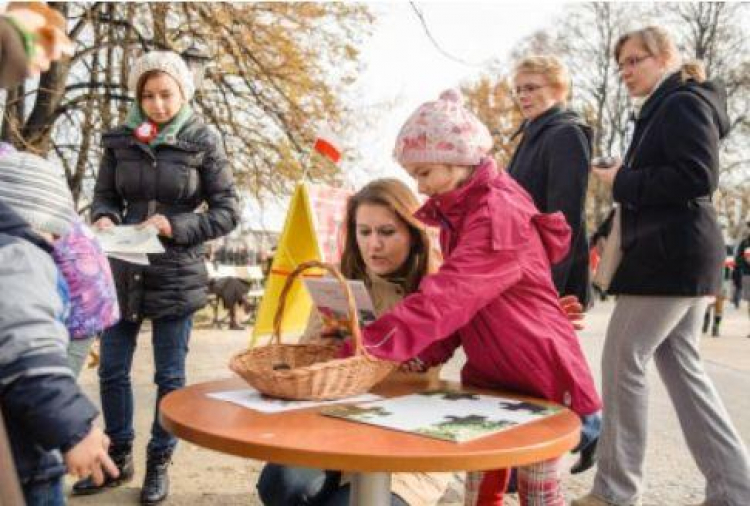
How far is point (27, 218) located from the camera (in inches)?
69.3

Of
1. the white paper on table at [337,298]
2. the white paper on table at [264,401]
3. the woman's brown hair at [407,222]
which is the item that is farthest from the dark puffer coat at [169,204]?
the white paper on table at [264,401]

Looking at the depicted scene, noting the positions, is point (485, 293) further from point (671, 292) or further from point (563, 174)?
point (563, 174)

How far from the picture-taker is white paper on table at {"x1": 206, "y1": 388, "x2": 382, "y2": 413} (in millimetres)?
1719

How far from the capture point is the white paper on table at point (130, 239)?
9.49 ft

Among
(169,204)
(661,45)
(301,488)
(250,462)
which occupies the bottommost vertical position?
(250,462)

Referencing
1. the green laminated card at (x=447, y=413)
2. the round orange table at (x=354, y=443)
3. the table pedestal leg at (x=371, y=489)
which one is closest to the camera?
the round orange table at (x=354, y=443)

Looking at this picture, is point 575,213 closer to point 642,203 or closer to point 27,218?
point 642,203

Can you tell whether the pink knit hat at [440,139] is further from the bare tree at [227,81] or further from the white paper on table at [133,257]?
the bare tree at [227,81]

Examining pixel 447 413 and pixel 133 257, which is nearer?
pixel 447 413

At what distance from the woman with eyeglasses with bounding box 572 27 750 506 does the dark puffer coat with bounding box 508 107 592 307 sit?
0.18 metres

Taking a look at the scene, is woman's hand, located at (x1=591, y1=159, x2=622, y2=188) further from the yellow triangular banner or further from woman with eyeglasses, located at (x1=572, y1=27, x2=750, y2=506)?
the yellow triangular banner

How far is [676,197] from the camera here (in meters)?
3.01

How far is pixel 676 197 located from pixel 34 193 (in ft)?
7.23

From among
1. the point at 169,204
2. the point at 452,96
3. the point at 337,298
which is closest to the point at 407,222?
the point at 452,96
